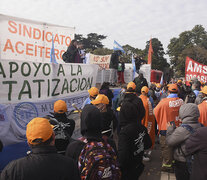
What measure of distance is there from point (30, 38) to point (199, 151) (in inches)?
Result: 162

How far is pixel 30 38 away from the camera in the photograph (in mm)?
4902

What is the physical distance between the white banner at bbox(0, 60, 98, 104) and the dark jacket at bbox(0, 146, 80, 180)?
2340mm

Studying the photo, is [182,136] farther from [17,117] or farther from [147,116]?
[17,117]

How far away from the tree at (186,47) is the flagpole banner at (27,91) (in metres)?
40.5

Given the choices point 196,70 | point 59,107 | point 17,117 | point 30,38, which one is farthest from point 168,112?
point 196,70

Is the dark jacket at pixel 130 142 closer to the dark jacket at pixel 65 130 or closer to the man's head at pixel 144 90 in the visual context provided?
the dark jacket at pixel 65 130

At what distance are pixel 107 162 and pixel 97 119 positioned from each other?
40 centimetres

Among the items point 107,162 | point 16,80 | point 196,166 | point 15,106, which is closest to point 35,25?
point 16,80

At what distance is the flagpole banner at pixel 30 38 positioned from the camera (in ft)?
14.8

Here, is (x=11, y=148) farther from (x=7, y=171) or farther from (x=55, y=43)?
(x=55, y=43)

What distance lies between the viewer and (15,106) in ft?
12.2

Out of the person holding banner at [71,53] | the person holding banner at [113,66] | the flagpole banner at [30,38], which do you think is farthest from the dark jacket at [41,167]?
the person holding banner at [113,66]

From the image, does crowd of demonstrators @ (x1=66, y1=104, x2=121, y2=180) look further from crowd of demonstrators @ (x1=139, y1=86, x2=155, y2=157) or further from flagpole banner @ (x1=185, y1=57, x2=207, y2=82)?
flagpole banner @ (x1=185, y1=57, x2=207, y2=82)

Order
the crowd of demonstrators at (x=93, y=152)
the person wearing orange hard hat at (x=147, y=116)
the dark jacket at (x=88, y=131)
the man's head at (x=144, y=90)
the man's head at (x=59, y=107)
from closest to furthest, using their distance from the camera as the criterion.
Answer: the crowd of demonstrators at (x=93, y=152), the dark jacket at (x=88, y=131), the man's head at (x=59, y=107), the person wearing orange hard hat at (x=147, y=116), the man's head at (x=144, y=90)
